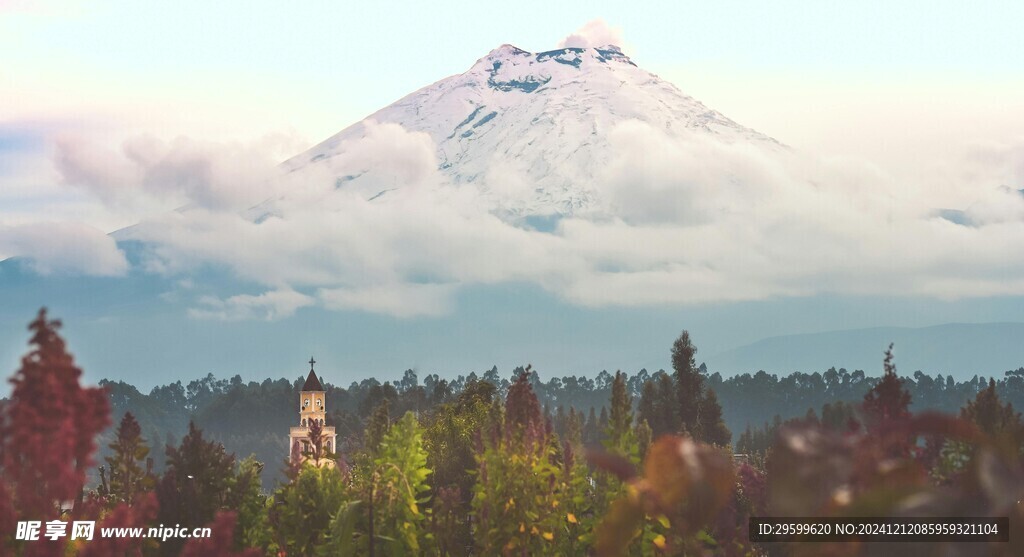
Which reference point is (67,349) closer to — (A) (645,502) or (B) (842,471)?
(A) (645,502)

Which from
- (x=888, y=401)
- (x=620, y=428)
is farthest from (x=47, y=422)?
(x=620, y=428)

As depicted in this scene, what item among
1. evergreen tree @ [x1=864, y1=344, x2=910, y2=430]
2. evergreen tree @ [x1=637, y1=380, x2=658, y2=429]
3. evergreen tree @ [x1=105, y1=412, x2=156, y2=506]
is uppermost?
evergreen tree @ [x1=637, y1=380, x2=658, y2=429]

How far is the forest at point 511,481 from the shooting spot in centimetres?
670

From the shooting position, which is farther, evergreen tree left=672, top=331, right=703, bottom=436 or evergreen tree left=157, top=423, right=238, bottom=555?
evergreen tree left=672, top=331, right=703, bottom=436

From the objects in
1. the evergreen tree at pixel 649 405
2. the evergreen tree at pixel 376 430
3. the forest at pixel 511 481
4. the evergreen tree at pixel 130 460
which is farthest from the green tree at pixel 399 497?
the evergreen tree at pixel 649 405

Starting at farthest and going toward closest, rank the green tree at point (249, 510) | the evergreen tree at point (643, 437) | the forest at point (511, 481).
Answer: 1. the evergreen tree at point (643, 437)
2. the green tree at point (249, 510)
3. the forest at point (511, 481)

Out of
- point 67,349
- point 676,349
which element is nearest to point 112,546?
point 67,349

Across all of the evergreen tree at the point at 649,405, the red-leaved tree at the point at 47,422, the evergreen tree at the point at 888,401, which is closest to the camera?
the red-leaved tree at the point at 47,422

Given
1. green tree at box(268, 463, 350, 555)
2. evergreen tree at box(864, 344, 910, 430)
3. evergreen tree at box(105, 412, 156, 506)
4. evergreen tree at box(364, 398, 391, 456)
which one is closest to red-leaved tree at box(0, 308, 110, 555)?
evergreen tree at box(864, 344, 910, 430)

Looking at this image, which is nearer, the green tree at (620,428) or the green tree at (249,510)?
the green tree at (249,510)

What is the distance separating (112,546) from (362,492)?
2247cm

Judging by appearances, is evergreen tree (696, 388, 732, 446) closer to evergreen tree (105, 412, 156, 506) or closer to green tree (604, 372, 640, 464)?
green tree (604, 372, 640, 464)

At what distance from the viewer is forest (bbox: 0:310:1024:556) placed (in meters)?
6.70

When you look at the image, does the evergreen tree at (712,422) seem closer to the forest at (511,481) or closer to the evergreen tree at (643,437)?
the forest at (511,481)
